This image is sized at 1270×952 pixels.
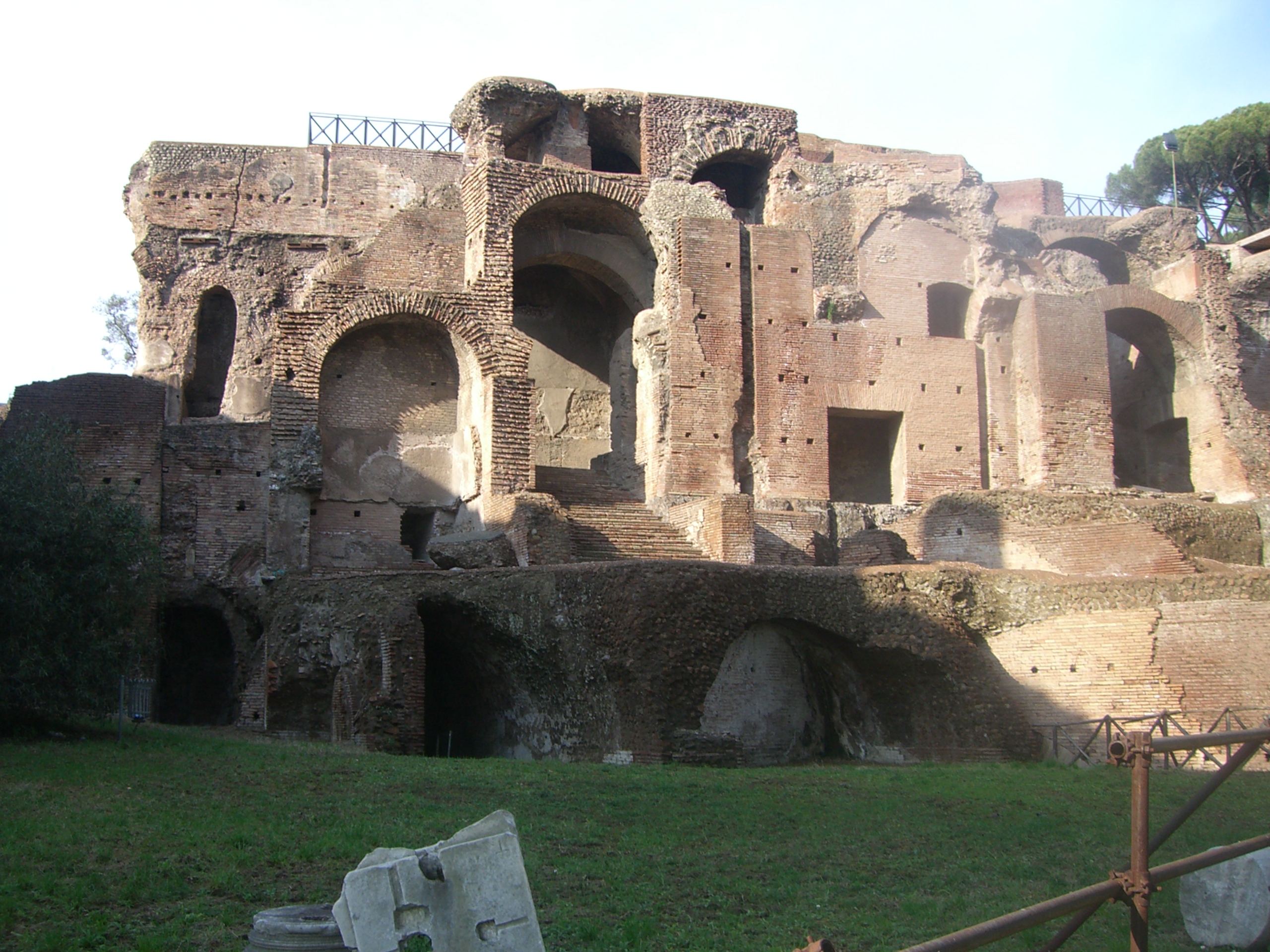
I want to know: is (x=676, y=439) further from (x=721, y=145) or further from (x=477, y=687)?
(x=477, y=687)

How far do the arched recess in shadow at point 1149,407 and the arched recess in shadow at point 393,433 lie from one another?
14.2 m

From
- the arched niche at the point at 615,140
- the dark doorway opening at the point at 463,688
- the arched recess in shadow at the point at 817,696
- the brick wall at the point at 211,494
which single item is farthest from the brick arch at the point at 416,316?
the arched recess in shadow at the point at 817,696

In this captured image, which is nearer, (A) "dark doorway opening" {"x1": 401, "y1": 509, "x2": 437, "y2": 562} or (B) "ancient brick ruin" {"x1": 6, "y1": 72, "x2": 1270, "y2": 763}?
(B) "ancient brick ruin" {"x1": 6, "y1": 72, "x2": 1270, "y2": 763}

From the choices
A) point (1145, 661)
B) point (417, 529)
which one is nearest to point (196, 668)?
point (417, 529)

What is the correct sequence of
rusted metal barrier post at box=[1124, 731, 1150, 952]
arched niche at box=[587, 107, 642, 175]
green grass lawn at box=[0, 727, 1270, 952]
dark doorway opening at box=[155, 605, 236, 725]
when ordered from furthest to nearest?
arched niche at box=[587, 107, 642, 175] < dark doorway opening at box=[155, 605, 236, 725] < green grass lawn at box=[0, 727, 1270, 952] < rusted metal barrier post at box=[1124, 731, 1150, 952]

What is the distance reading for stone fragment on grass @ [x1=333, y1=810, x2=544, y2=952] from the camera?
488 centimetres

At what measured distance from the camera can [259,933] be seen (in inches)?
219

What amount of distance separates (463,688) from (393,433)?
6.85 m

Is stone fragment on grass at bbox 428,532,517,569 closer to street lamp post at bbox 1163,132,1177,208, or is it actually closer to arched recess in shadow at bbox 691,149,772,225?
arched recess in shadow at bbox 691,149,772,225

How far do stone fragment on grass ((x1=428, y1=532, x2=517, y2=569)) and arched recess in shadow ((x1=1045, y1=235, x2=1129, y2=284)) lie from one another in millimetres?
18549

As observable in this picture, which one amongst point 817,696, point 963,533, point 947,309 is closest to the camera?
point 817,696

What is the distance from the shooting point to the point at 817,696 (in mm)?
14578

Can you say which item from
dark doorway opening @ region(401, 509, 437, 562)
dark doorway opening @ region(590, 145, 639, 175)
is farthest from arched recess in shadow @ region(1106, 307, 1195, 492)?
dark doorway opening @ region(401, 509, 437, 562)

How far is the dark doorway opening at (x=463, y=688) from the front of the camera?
14.8 m
